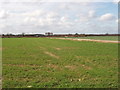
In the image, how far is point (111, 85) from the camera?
6598 millimetres

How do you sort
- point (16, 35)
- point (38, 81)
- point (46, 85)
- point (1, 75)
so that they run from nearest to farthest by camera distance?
1. point (46, 85)
2. point (38, 81)
3. point (1, 75)
4. point (16, 35)

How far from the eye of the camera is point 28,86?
20.9ft

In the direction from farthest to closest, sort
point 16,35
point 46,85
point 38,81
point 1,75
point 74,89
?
1. point 16,35
2. point 1,75
3. point 38,81
4. point 46,85
5. point 74,89

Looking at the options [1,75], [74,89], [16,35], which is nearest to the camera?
[74,89]

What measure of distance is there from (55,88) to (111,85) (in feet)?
6.74

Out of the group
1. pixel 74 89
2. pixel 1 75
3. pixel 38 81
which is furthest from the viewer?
pixel 1 75

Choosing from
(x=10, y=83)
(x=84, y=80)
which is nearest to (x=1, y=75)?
(x=10, y=83)

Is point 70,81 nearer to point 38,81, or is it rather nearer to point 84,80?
point 84,80

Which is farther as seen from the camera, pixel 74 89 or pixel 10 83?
pixel 10 83

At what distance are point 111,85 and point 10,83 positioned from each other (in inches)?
146

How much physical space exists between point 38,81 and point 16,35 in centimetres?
15392

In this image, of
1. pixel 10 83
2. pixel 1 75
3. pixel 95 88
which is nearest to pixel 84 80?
pixel 95 88

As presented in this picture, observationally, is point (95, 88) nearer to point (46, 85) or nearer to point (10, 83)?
point (46, 85)

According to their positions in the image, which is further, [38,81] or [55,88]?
[38,81]
